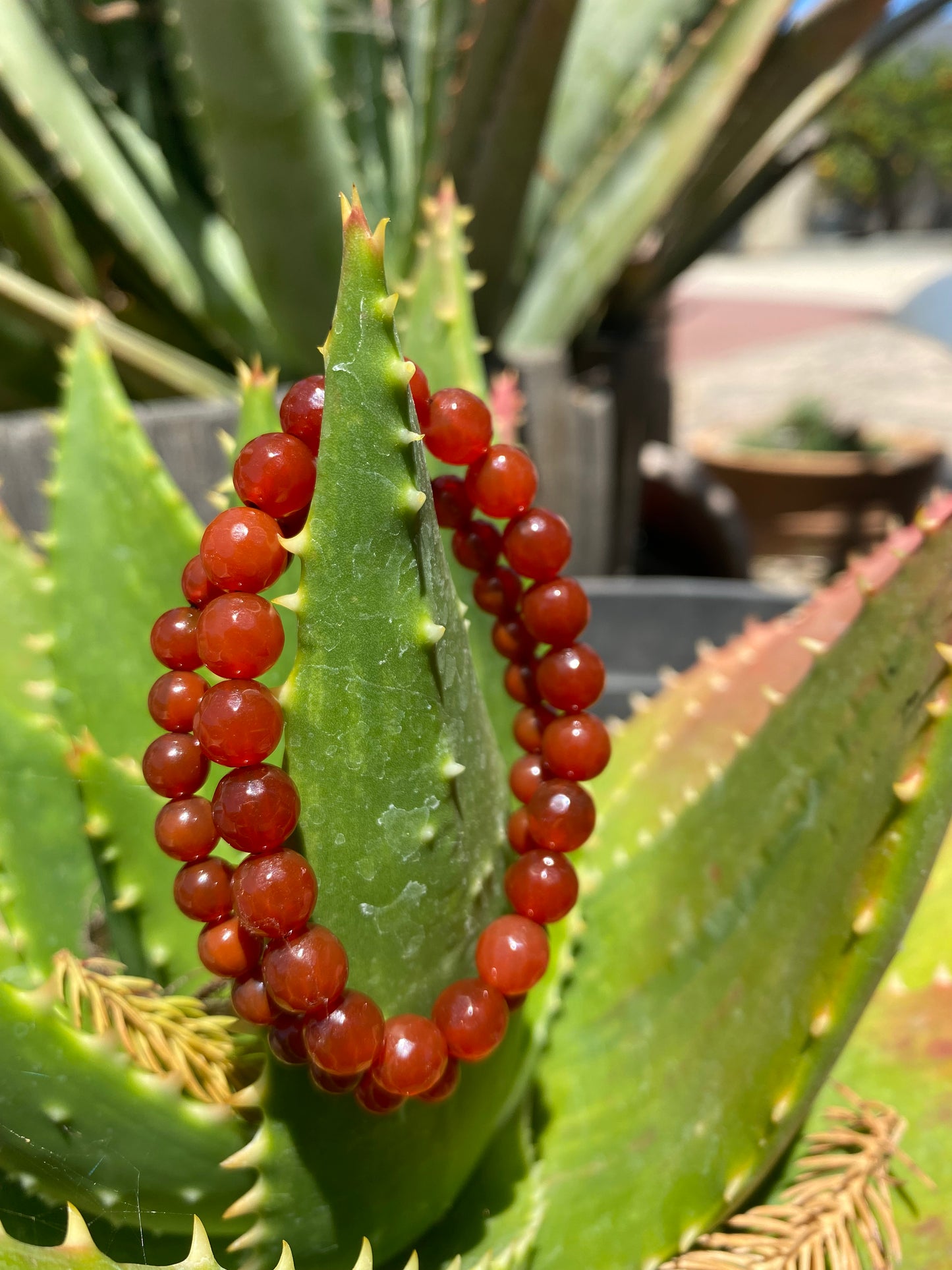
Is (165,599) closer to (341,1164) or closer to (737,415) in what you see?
(341,1164)

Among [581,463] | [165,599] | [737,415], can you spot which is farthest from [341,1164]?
[737,415]

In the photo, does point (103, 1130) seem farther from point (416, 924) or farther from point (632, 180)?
point (632, 180)

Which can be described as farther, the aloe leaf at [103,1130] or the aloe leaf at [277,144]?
the aloe leaf at [277,144]

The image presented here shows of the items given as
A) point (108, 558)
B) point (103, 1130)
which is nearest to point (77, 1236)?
point (103, 1130)

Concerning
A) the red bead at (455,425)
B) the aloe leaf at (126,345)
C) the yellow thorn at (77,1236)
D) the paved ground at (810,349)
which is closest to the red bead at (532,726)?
the red bead at (455,425)

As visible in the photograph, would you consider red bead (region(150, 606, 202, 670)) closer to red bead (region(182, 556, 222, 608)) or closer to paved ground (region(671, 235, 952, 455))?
red bead (region(182, 556, 222, 608))

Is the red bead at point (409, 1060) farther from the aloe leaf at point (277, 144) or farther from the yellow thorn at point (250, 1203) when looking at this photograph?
the aloe leaf at point (277, 144)
